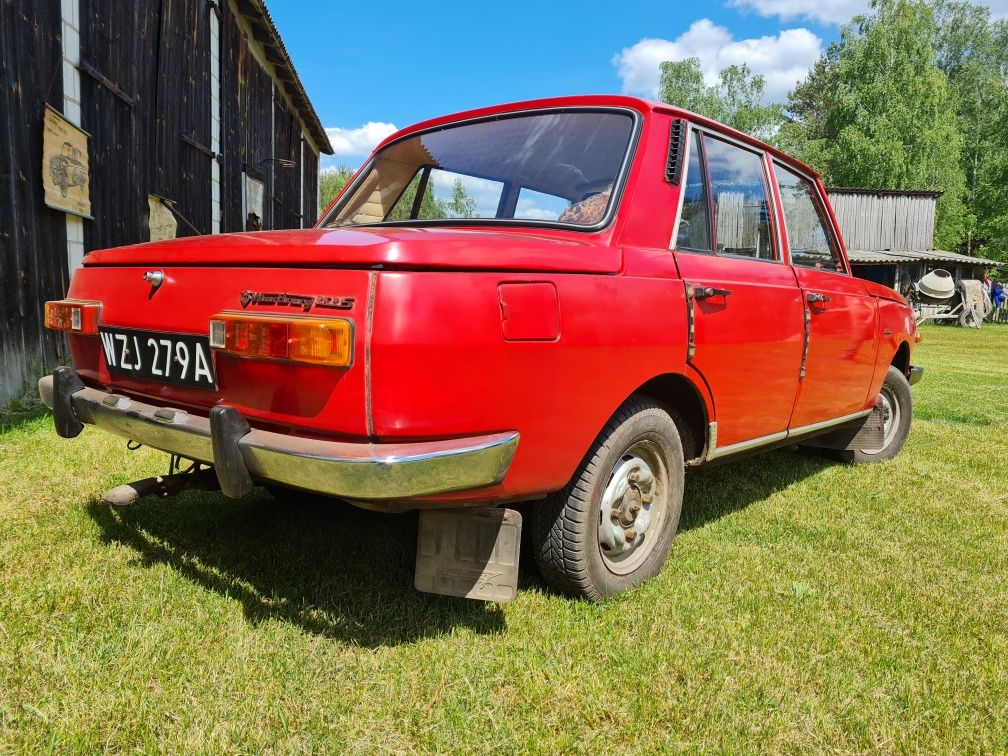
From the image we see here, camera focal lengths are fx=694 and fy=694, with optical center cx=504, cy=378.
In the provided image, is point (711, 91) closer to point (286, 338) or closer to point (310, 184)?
point (310, 184)

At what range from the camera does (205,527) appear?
309 centimetres

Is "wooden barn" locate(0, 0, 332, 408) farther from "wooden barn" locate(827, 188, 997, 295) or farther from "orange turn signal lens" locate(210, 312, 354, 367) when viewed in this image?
"wooden barn" locate(827, 188, 997, 295)

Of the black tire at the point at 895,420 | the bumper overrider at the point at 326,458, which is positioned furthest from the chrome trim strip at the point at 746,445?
the black tire at the point at 895,420

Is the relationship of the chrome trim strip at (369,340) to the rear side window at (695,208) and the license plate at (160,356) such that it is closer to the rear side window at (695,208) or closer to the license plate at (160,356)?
the license plate at (160,356)

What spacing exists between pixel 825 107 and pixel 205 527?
58.6 metres

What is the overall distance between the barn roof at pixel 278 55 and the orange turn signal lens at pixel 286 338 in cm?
1048

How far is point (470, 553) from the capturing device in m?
2.15

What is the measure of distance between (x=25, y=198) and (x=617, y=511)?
5.46m

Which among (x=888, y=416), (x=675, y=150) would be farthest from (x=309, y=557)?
→ (x=888, y=416)

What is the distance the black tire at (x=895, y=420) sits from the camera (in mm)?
4895

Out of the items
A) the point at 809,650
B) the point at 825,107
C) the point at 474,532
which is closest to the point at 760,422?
the point at 809,650

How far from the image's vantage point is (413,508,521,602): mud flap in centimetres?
211

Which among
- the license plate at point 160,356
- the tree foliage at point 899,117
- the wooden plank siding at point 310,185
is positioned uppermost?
the tree foliage at point 899,117

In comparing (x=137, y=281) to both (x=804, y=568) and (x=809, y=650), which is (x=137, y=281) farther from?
(x=804, y=568)
